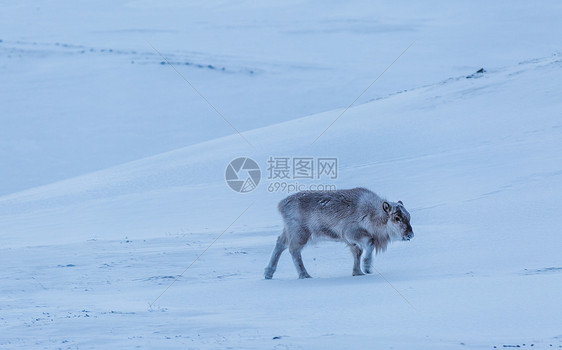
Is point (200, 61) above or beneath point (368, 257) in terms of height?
above

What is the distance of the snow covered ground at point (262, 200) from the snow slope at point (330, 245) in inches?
1.4

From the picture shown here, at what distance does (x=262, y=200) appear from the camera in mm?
12625

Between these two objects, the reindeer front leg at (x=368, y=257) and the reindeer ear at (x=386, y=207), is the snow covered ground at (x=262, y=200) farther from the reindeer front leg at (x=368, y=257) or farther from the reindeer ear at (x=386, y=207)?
the reindeer ear at (x=386, y=207)

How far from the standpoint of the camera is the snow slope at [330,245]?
17.1 ft

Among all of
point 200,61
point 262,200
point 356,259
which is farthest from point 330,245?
point 200,61

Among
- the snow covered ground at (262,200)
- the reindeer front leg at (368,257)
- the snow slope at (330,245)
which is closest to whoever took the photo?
the snow slope at (330,245)

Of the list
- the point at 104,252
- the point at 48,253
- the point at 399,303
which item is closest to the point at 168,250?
the point at 104,252

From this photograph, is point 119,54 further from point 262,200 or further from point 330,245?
point 330,245

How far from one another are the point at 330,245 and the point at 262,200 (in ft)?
9.80

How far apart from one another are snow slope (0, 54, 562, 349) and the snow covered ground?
0.03m

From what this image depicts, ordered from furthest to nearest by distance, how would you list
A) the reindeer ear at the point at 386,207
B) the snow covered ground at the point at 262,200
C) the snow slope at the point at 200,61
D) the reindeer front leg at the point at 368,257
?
the snow slope at the point at 200,61, the reindeer front leg at the point at 368,257, the reindeer ear at the point at 386,207, the snow covered ground at the point at 262,200

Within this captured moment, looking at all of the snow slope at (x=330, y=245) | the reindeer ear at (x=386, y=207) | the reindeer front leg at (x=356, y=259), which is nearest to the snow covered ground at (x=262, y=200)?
the snow slope at (x=330, y=245)

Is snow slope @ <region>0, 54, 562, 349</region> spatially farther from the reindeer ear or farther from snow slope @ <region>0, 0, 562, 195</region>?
snow slope @ <region>0, 0, 562, 195</region>

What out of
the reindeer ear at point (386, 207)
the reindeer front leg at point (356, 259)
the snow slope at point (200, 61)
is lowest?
the reindeer front leg at point (356, 259)
